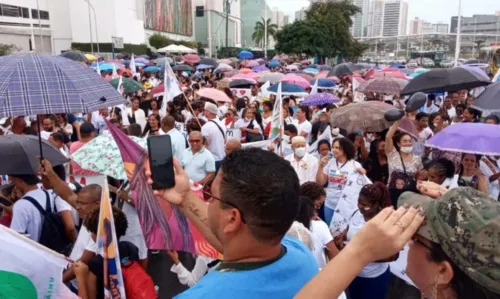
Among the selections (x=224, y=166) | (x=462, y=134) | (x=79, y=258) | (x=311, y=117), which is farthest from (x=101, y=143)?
(x=311, y=117)

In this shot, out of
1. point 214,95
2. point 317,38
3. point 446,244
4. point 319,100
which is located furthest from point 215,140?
point 317,38

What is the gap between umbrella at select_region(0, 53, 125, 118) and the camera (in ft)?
10.9

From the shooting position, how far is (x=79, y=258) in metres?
3.00

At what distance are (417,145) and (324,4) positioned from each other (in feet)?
159

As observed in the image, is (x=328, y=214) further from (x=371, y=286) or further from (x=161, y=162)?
(x=161, y=162)

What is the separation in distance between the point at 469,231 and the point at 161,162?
1121mm

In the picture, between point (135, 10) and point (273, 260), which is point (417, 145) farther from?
point (135, 10)

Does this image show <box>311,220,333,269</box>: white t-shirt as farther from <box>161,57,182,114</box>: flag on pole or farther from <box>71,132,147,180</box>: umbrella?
<box>161,57,182,114</box>: flag on pole

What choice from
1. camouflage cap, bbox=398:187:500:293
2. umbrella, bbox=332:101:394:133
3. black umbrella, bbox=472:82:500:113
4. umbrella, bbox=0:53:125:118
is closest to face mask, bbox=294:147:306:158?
umbrella, bbox=332:101:394:133

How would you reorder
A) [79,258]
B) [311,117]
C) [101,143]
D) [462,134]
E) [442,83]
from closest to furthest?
1. [79,258]
2. [101,143]
3. [462,134]
4. [442,83]
5. [311,117]

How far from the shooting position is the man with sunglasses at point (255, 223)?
1.35 metres

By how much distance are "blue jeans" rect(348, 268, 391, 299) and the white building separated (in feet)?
153

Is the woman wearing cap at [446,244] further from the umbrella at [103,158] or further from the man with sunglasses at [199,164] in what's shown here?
the man with sunglasses at [199,164]

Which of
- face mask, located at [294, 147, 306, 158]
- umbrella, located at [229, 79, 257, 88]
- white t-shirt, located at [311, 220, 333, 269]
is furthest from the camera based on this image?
umbrella, located at [229, 79, 257, 88]
